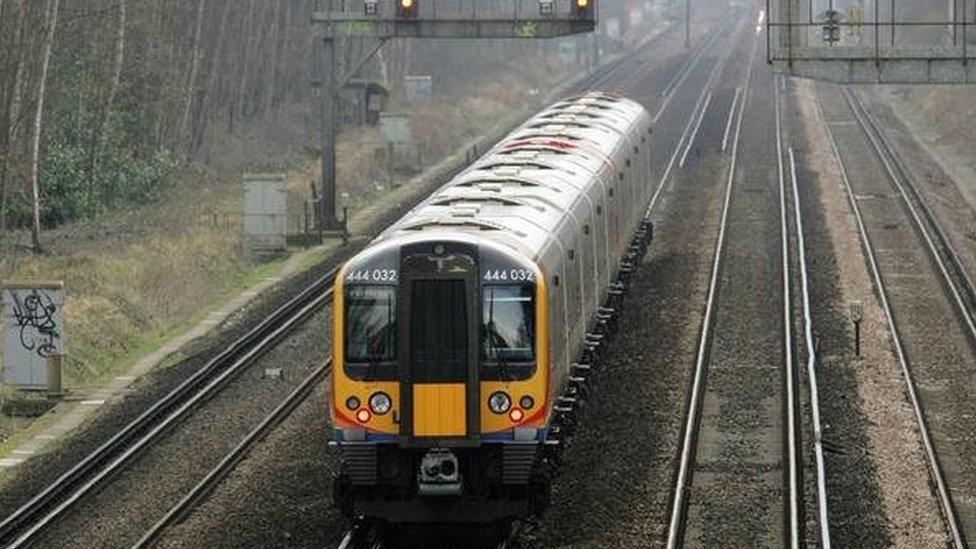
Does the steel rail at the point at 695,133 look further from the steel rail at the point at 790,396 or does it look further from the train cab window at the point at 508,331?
the train cab window at the point at 508,331

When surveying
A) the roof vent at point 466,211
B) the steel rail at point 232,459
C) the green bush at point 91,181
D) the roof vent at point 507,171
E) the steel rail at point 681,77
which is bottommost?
the steel rail at point 232,459

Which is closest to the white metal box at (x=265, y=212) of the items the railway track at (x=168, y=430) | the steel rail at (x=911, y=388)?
the railway track at (x=168, y=430)

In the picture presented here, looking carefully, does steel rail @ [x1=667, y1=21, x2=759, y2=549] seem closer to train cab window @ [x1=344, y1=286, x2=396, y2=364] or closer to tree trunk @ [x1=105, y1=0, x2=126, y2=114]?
train cab window @ [x1=344, y1=286, x2=396, y2=364]

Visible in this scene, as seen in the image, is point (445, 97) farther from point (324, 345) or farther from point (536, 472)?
point (536, 472)

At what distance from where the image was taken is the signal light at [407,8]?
3538cm

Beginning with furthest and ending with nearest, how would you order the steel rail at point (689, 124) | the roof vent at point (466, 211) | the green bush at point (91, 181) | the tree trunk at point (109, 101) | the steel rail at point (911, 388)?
the steel rail at point (689, 124) < the tree trunk at point (109, 101) < the green bush at point (91, 181) < the roof vent at point (466, 211) < the steel rail at point (911, 388)

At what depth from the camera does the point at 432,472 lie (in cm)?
1639

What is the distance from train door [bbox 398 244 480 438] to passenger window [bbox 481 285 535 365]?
163mm

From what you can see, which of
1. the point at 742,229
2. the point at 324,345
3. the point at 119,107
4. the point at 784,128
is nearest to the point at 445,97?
the point at 784,128

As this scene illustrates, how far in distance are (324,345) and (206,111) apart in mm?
29313

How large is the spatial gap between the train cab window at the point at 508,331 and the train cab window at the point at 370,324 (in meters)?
0.87

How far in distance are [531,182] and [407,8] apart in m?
14.5

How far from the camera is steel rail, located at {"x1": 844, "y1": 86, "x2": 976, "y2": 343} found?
29.7 metres

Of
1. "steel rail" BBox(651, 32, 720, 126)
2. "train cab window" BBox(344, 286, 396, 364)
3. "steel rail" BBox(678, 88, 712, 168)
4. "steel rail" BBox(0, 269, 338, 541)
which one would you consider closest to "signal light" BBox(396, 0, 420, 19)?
"steel rail" BBox(0, 269, 338, 541)
